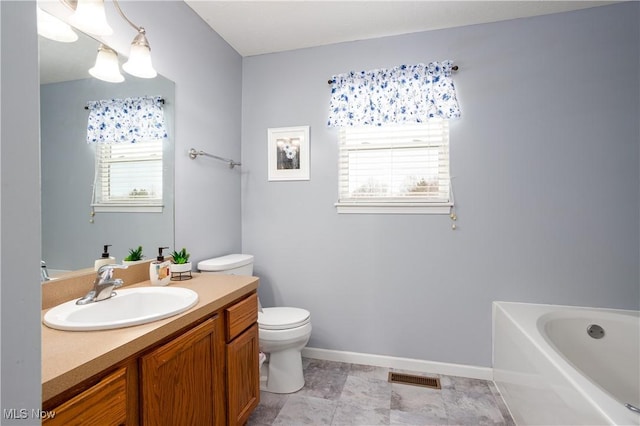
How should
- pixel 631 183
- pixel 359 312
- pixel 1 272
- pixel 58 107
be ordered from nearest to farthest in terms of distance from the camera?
pixel 1 272, pixel 58 107, pixel 631 183, pixel 359 312

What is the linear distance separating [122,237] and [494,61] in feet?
8.60

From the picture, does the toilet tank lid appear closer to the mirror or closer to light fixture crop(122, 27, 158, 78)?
the mirror

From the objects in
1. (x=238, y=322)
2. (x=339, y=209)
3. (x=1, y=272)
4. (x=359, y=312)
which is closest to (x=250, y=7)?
(x=339, y=209)

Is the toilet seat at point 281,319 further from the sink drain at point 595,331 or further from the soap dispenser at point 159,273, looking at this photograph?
the sink drain at point 595,331

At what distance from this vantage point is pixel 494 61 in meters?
2.18

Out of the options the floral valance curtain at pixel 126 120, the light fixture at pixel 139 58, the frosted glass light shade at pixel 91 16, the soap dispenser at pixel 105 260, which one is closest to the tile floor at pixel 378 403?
the soap dispenser at pixel 105 260

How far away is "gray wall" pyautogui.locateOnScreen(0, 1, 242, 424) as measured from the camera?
0.41 metres

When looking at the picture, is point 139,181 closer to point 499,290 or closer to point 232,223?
point 232,223

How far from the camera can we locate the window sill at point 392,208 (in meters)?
2.26

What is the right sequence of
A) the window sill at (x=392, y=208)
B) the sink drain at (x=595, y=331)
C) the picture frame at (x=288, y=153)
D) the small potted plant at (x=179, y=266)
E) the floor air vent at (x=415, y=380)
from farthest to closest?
the picture frame at (x=288, y=153) → the window sill at (x=392, y=208) → the floor air vent at (x=415, y=380) → the sink drain at (x=595, y=331) → the small potted plant at (x=179, y=266)

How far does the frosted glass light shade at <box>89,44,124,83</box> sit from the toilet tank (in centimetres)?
117

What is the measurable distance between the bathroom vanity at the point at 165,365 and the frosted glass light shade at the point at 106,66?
0.94 meters

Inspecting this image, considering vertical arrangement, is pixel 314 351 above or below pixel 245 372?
below

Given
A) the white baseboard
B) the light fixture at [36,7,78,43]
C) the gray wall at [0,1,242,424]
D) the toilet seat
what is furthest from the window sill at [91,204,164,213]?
the white baseboard
